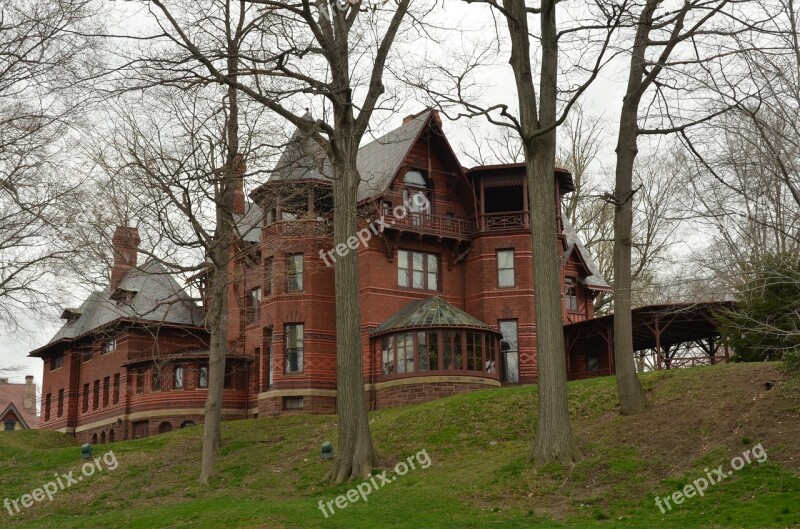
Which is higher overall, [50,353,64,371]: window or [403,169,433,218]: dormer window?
[403,169,433,218]: dormer window

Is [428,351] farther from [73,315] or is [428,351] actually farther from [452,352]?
[73,315]

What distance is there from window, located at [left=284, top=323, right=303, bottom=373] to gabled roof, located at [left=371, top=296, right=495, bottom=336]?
310 cm

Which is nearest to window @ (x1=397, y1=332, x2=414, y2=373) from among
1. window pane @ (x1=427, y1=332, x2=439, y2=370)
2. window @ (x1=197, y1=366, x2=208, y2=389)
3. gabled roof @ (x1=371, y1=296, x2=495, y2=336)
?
gabled roof @ (x1=371, y1=296, x2=495, y2=336)

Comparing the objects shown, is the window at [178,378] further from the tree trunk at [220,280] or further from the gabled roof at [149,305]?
the tree trunk at [220,280]

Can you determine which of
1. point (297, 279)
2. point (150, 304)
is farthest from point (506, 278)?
point (150, 304)

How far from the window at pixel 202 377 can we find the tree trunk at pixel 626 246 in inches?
877

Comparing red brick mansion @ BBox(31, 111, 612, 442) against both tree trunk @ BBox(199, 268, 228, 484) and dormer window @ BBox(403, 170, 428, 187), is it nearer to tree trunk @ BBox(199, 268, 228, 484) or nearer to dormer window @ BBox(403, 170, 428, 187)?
dormer window @ BBox(403, 170, 428, 187)

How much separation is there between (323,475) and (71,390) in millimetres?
27780

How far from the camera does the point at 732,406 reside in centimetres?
1847

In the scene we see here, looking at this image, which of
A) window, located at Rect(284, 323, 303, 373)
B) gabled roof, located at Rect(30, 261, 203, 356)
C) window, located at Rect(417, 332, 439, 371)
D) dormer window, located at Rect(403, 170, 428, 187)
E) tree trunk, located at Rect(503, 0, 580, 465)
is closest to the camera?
tree trunk, located at Rect(503, 0, 580, 465)

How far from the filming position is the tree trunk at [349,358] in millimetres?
20047

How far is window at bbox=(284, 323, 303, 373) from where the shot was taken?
110ft

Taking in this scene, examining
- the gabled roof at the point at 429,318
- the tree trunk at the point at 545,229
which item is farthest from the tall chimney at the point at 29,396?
the tree trunk at the point at 545,229

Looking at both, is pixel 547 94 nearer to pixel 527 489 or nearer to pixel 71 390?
pixel 527 489
